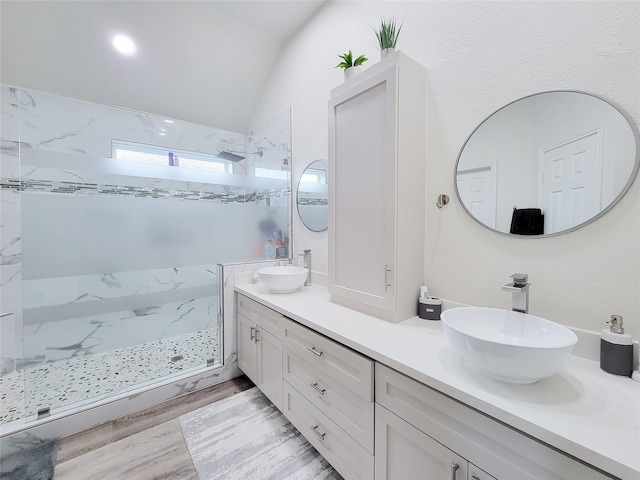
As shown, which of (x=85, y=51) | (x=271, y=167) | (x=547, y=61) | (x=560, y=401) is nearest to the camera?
(x=560, y=401)

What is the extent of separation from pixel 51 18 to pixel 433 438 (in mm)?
3251

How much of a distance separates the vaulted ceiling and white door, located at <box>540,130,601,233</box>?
6.69 feet

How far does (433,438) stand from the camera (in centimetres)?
80

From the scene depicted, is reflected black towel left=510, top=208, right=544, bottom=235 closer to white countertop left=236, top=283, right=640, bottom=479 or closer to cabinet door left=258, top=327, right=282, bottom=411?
white countertop left=236, top=283, right=640, bottom=479

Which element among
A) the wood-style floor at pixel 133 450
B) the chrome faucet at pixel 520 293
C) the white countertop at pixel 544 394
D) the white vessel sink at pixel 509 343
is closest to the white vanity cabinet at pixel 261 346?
the wood-style floor at pixel 133 450

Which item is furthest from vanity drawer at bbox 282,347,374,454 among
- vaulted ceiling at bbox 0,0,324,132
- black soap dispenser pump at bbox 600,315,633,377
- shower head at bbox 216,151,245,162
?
vaulted ceiling at bbox 0,0,324,132

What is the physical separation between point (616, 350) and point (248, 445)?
5.46 feet

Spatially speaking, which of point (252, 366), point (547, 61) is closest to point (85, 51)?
point (252, 366)

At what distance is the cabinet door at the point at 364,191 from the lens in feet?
4.03

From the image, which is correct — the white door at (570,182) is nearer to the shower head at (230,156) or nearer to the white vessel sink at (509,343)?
the white vessel sink at (509,343)

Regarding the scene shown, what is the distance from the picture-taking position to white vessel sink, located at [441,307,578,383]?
2.19 feet

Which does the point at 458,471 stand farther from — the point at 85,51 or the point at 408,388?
the point at 85,51

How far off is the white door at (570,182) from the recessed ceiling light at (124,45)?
112 inches

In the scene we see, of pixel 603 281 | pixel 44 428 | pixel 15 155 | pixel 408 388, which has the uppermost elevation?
pixel 15 155
